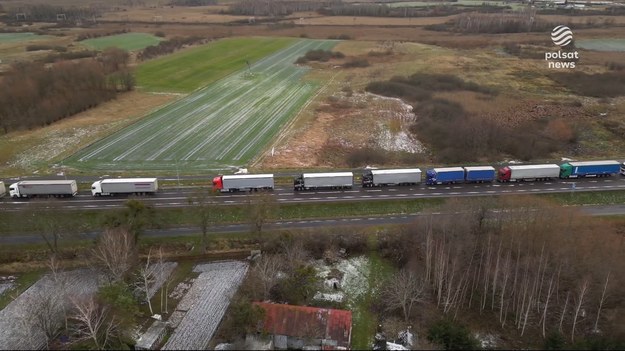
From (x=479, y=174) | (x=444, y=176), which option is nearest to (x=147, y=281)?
(x=444, y=176)

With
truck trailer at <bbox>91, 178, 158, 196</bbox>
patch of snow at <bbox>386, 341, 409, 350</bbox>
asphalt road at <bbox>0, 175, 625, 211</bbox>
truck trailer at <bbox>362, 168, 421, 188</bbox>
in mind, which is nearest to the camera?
patch of snow at <bbox>386, 341, 409, 350</bbox>

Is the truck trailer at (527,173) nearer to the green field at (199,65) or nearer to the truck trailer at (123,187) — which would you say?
the truck trailer at (123,187)

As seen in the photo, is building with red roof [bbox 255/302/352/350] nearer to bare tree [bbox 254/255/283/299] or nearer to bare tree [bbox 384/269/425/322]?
bare tree [bbox 254/255/283/299]

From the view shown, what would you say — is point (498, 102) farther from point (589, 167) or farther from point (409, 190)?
point (409, 190)

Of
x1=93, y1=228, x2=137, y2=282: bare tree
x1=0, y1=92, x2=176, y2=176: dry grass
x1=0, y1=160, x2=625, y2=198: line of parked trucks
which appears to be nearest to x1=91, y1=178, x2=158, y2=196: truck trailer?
x1=0, y1=160, x2=625, y2=198: line of parked trucks

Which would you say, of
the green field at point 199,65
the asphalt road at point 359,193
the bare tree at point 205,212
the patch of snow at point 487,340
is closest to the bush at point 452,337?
the patch of snow at point 487,340

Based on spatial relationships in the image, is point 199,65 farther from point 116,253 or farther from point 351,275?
point 351,275
